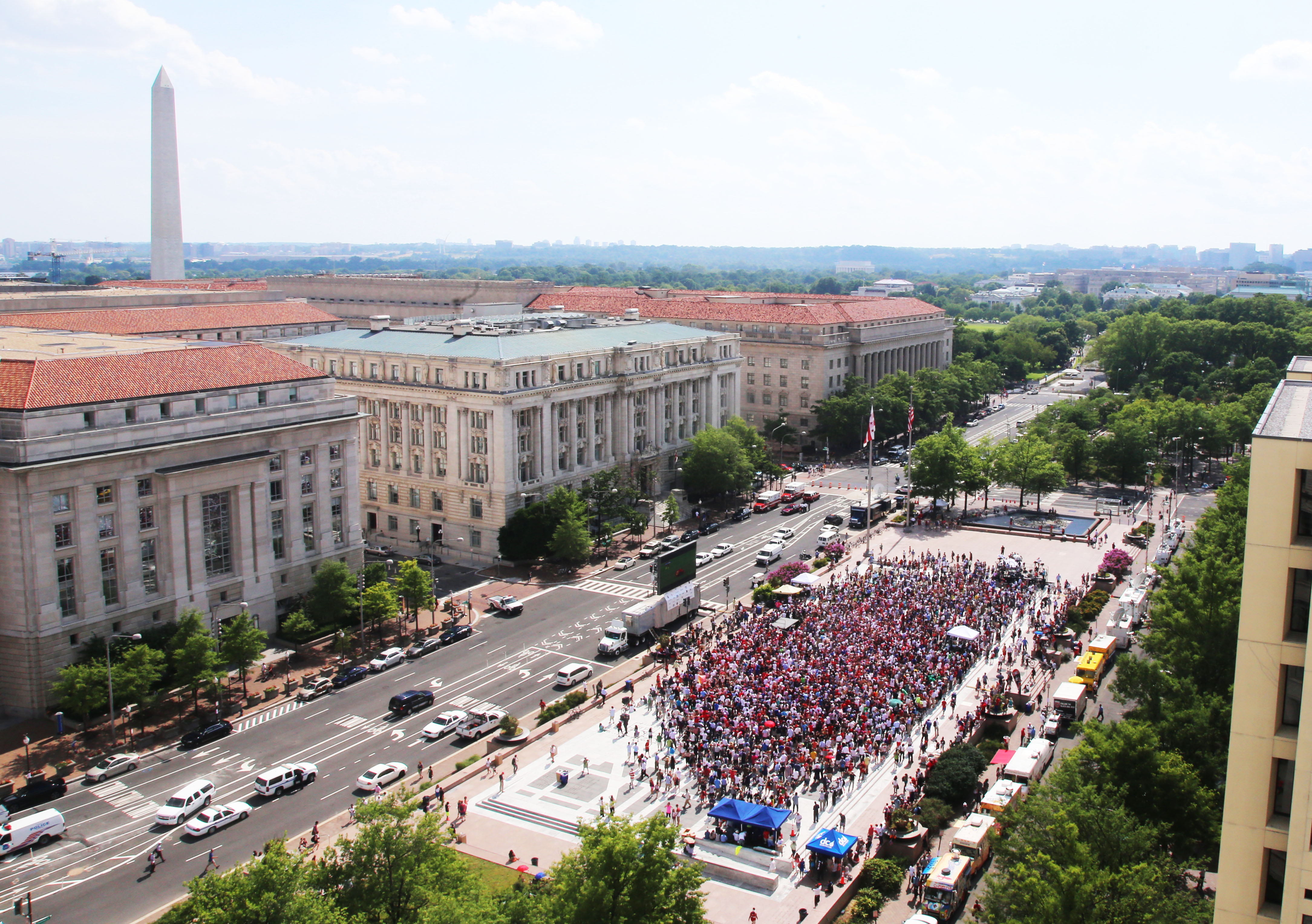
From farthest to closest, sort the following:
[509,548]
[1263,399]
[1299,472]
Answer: [1263,399] → [509,548] → [1299,472]

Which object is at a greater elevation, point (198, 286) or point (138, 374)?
point (198, 286)

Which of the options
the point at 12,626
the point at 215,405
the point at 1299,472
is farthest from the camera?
the point at 215,405

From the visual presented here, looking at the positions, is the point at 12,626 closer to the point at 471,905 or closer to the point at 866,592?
the point at 471,905

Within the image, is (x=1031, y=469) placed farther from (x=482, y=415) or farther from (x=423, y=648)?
(x=423, y=648)

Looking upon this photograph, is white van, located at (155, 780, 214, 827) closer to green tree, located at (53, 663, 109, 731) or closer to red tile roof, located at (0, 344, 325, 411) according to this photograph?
green tree, located at (53, 663, 109, 731)

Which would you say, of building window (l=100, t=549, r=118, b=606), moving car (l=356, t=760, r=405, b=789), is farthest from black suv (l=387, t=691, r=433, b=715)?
building window (l=100, t=549, r=118, b=606)

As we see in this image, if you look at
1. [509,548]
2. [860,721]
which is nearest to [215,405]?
[509,548]

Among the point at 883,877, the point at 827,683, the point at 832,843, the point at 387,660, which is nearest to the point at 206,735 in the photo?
the point at 387,660
